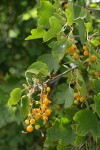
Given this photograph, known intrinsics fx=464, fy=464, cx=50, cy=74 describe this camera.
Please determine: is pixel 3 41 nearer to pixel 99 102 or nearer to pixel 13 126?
pixel 13 126

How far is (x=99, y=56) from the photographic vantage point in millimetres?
1831

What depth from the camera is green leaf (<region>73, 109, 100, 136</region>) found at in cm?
182

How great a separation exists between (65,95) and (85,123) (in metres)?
0.19

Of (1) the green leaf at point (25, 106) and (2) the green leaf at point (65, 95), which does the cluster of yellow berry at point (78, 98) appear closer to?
(2) the green leaf at point (65, 95)

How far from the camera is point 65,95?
6.45 feet

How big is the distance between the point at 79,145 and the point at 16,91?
0.41 meters

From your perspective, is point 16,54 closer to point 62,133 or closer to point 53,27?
point 62,133

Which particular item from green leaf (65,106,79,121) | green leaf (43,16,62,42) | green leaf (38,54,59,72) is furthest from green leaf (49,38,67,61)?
green leaf (65,106,79,121)

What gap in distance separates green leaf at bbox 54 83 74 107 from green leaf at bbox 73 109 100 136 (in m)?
0.07

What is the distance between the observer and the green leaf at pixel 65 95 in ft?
6.16

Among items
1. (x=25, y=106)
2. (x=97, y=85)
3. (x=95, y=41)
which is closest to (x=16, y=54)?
(x=95, y=41)

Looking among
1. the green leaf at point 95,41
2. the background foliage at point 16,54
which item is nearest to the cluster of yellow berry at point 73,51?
the green leaf at point 95,41

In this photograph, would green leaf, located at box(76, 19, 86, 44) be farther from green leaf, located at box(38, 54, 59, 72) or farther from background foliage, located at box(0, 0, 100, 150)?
background foliage, located at box(0, 0, 100, 150)

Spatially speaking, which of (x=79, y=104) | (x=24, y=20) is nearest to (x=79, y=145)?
(x=79, y=104)
